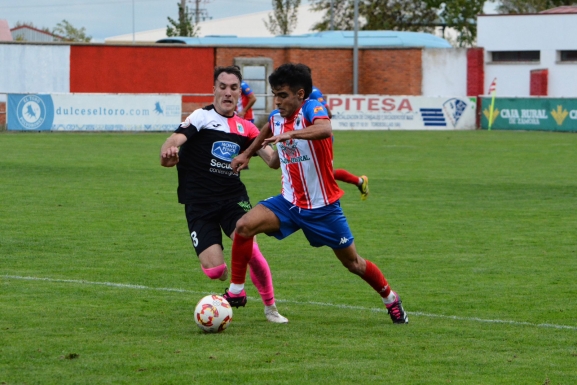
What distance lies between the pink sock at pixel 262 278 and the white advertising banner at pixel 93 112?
86.4ft

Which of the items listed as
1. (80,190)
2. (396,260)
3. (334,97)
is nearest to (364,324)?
(396,260)

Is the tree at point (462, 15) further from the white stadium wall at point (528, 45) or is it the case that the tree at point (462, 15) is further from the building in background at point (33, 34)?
the building in background at point (33, 34)

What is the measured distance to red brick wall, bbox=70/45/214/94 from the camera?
43.6m

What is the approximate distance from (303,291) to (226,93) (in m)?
2.14

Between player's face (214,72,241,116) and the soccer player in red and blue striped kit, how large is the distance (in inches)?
19.9

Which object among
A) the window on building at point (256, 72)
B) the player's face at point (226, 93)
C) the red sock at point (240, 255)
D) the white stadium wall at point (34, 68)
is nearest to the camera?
the red sock at point (240, 255)

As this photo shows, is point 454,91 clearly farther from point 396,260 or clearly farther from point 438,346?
point 438,346

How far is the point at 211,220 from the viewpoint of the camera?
7.78 metres

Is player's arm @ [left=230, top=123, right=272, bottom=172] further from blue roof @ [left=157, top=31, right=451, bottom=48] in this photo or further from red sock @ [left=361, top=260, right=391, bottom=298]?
blue roof @ [left=157, top=31, right=451, bottom=48]

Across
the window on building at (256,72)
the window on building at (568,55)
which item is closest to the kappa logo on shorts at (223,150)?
the window on building at (256,72)

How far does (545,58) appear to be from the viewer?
4953 cm

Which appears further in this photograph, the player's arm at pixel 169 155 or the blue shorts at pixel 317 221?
the blue shorts at pixel 317 221

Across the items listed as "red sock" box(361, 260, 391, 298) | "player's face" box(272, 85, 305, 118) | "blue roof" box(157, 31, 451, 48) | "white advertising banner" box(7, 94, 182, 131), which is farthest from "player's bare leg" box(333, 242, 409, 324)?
"blue roof" box(157, 31, 451, 48)

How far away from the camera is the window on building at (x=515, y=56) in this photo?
50.2 metres
